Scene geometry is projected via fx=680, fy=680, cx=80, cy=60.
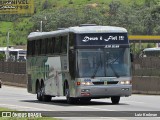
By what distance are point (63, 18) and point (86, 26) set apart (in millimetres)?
97917

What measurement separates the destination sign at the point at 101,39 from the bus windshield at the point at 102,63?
323 millimetres

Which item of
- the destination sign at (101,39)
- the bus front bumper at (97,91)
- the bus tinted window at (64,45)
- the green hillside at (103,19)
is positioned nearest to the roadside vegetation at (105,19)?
the green hillside at (103,19)

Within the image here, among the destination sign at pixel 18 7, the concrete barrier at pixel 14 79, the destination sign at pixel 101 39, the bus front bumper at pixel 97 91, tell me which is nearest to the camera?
the bus front bumper at pixel 97 91

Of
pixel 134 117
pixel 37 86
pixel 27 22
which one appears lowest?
pixel 27 22

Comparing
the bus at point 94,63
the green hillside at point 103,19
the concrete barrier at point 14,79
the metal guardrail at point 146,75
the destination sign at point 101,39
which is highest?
the destination sign at point 101,39

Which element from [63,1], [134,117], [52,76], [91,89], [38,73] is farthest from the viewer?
[63,1]

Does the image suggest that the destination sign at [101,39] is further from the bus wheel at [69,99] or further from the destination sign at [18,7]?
the destination sign at [18,7]

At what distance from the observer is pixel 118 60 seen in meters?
28.5

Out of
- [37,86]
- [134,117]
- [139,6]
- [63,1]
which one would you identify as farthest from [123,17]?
[134,117]

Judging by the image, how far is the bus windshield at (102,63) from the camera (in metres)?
28.2

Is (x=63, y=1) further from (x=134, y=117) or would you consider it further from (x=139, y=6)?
(x=134, y=117)

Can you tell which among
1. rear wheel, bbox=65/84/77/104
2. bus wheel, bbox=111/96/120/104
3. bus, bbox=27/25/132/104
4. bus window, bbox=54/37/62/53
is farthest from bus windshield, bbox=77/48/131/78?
bus window, bbox=54/37/62/53

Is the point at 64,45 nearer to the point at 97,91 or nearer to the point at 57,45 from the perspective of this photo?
the point at 57,45

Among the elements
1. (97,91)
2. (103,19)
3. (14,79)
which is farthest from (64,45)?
(103,19)
